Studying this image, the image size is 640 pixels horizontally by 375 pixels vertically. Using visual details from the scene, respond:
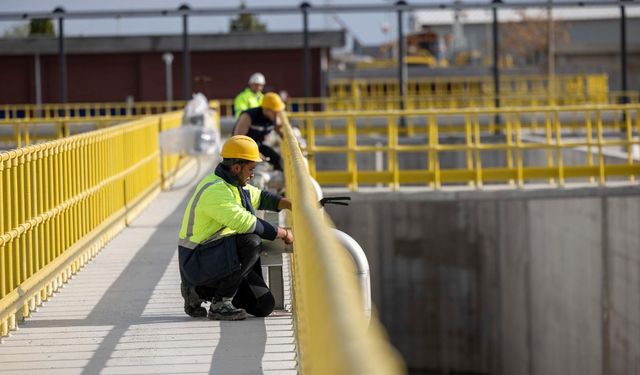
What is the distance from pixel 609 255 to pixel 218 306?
14955 millimetres

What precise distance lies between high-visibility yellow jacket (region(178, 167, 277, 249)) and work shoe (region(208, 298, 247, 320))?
0.52 metres

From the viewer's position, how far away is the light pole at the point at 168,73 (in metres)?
44.7

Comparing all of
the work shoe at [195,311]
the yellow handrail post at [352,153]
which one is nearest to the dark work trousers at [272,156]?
the yellow handrail post at [352,153]

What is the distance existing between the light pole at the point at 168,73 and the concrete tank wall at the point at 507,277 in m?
12.7

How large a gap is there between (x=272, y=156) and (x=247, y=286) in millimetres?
6515

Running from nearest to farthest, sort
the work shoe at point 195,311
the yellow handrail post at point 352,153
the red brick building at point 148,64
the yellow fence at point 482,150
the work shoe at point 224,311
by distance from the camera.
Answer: the work shoe at point 224,311 → the work shoe at point 195,311 → the yellow fence at point 482,150 → the yellow handrail post at point 352,153 → the red brick building at point 148,64

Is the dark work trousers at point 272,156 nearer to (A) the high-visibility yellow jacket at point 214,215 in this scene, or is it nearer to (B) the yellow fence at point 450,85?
(A) the high-visibility yellow jacket at point 214,215

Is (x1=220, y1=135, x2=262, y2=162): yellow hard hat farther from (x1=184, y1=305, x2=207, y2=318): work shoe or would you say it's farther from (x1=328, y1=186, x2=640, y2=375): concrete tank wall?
(x1=328, y1=186, x2=640, y2=375): concrete tank wall

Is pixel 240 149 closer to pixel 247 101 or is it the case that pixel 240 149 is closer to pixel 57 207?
pixel 57 207

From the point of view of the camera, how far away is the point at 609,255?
76.3 ft

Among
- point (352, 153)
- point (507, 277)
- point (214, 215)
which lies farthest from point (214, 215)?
point (507, 277)

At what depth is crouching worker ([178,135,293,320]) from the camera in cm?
892

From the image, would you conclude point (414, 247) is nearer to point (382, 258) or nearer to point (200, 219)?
point (382, 258)

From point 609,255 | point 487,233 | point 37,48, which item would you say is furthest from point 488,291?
point 37,48
